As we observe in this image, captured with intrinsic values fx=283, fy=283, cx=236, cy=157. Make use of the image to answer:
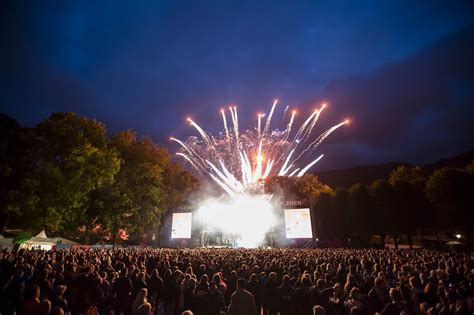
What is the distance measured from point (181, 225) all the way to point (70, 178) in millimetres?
22690

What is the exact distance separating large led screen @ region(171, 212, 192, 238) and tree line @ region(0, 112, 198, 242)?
5.72 meters

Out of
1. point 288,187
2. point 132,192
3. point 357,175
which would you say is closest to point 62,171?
point 132,192

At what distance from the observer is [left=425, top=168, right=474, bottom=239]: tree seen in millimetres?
38219

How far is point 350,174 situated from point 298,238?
161959 mm

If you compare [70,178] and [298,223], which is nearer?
[70,178]

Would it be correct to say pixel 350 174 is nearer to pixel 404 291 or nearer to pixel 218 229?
pixel 218 229

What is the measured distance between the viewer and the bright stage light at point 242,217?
4881 centimetres

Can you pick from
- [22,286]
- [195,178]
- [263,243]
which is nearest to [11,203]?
[22,286]

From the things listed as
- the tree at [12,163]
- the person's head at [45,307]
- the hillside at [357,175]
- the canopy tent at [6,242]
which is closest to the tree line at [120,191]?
the tree at [12,163]

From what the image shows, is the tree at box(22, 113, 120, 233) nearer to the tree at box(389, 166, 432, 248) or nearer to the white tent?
the white tent

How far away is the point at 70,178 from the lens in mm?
30109

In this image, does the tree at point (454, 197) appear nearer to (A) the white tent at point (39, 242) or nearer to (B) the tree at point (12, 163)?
(A) the white tent at point (39, 242)

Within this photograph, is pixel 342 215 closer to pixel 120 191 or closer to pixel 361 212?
pixel 361 212

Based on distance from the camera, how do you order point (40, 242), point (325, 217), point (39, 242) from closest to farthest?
point (39, 242) < point (40, 242) < point (325, 217)
